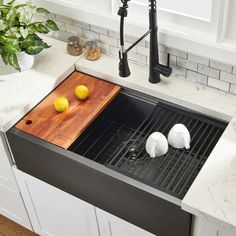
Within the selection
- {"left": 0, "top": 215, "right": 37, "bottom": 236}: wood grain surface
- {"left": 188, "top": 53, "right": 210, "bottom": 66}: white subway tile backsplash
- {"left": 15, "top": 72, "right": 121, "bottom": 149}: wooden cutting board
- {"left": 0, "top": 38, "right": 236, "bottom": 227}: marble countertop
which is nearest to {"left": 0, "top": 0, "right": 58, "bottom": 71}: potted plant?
{"left": 0, "top": 38, "right": 236, "bottom": 227}: marble countertop

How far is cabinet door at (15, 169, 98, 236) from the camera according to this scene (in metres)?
2.15

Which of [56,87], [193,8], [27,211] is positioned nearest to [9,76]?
[56,87]

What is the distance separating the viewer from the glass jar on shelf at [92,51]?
7.66ft

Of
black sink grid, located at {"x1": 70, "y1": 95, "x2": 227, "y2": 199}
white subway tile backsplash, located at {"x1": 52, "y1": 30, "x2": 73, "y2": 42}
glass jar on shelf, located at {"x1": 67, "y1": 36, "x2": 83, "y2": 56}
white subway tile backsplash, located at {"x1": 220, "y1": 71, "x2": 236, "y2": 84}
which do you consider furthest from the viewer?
white subway tile backsplash, located at {"x1": 52, "y1": 30, "x2": 73, "y2": 42}

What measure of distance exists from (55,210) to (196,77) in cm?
92

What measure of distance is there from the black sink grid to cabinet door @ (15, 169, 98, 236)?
0.23 m

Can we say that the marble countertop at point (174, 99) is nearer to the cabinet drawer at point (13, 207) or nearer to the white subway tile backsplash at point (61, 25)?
the white subway tile backsplash at point (61, 25)


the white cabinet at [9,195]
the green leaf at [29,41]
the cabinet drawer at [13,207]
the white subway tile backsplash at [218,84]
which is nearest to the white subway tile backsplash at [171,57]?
the white subway tile backsplash at [218,84]

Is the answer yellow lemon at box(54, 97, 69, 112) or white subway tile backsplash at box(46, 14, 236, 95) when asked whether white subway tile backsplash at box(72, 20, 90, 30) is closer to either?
white subway tile backsplash at box(46, 14, 236, 95)

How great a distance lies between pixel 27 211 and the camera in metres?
2.50

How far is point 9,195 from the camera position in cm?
251

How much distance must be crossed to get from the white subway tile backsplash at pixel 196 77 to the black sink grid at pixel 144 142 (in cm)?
16

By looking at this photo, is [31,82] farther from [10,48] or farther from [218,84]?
[218,84]

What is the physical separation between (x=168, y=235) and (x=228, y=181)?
0.34 m
